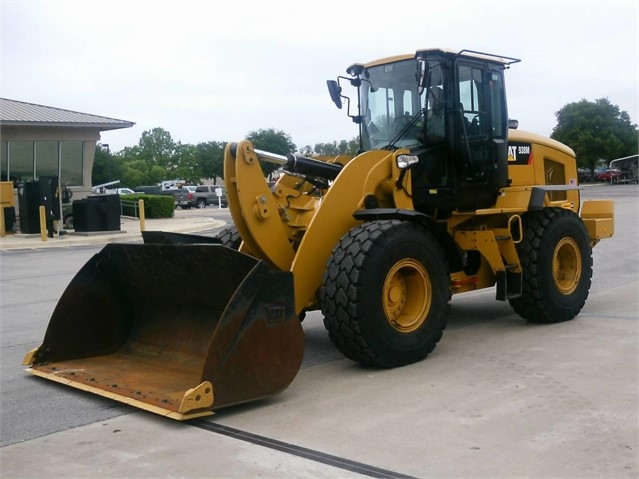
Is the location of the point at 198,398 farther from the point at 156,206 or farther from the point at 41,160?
the point at 156,206

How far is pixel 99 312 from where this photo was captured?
6.80 metres

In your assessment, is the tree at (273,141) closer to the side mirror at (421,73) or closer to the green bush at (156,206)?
the green bush at (156,206)

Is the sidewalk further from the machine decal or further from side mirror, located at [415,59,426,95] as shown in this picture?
side mirror, located at [415,59,426,95]

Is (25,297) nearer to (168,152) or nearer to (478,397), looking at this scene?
(478,397)

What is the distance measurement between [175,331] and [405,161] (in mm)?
2513

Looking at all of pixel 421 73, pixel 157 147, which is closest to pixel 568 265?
pixel 421 73

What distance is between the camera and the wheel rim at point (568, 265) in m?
8.62

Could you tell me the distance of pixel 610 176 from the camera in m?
64.8

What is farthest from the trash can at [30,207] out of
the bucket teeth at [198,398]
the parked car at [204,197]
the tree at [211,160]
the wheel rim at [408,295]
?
the tree at [211,160]

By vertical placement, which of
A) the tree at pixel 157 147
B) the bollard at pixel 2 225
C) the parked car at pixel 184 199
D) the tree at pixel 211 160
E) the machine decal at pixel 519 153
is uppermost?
the tree at pixel 157 147

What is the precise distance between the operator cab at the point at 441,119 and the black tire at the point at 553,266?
62 cm

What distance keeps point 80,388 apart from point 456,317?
15.1 ft

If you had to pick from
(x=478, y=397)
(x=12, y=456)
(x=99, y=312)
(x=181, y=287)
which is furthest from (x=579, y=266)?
(x=12, y=456)

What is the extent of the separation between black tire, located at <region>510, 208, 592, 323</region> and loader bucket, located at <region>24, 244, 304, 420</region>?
3.41m
